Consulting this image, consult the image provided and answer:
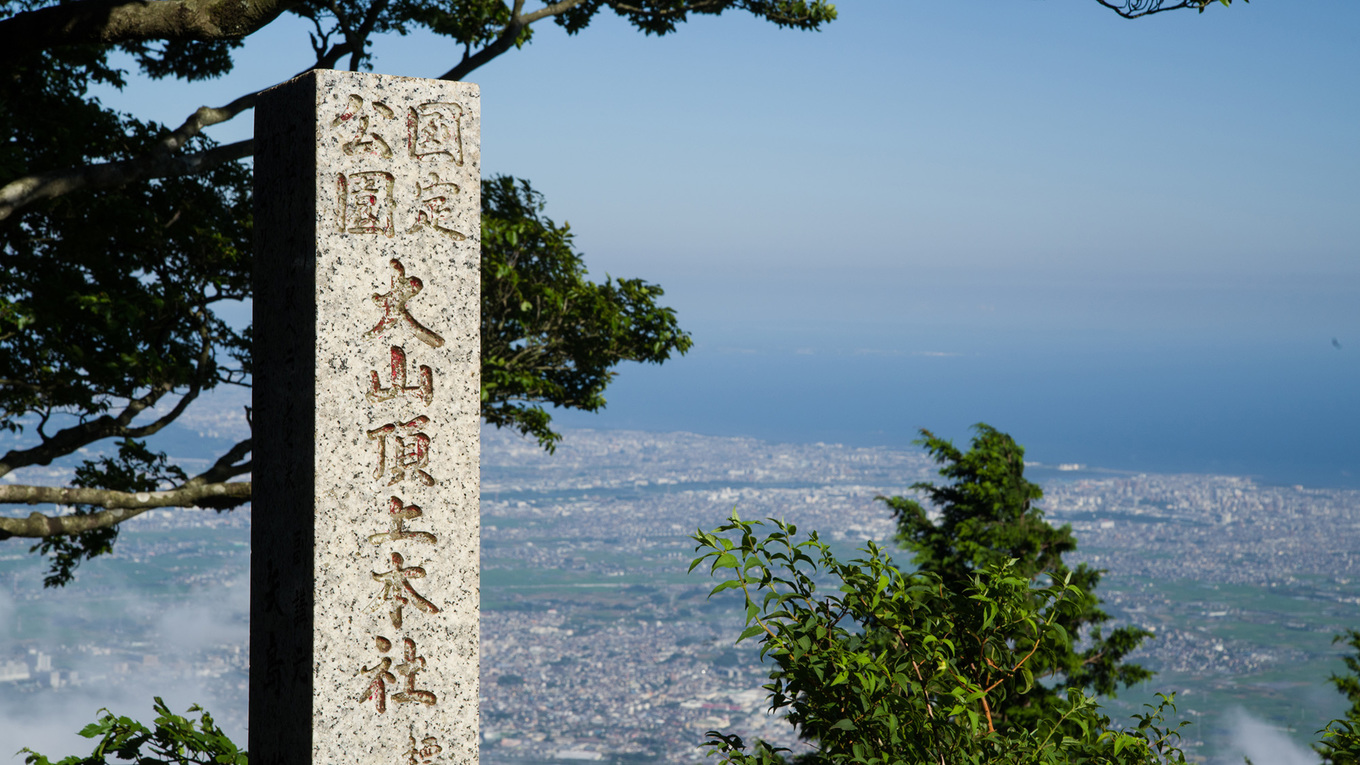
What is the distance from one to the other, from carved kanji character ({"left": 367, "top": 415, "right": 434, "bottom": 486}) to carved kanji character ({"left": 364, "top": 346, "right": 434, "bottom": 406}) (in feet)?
0.31

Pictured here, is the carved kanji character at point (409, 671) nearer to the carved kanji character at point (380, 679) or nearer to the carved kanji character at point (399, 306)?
the carved kanji character at point (380, 679)

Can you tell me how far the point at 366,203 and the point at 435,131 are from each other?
0.41 m

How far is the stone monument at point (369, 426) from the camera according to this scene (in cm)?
368

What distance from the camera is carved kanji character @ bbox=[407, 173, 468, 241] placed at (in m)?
3.84

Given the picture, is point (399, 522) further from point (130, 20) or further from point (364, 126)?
point (130, 20)

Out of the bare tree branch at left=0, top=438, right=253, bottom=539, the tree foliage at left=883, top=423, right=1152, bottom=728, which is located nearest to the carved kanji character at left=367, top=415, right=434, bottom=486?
the bare tree branch at left=0, top=438, right=253, bottom=539

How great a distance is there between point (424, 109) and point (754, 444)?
19434 cm

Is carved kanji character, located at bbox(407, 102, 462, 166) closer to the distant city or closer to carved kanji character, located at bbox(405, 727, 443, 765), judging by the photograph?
carved kanji character, located at bbox(405, 727, 443, 765)

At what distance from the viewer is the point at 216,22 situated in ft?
19.6

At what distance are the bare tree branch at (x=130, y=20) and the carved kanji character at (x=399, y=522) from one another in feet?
12.5

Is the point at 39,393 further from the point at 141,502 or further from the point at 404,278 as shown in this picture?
the point at 404,278

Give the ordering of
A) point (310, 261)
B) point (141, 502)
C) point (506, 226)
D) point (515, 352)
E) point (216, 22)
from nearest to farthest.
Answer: point (310, 261) < point (216, 22) < point (141, 502) < point (506, 226) < point (515, 352)

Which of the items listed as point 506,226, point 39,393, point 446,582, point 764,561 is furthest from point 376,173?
point 39,393

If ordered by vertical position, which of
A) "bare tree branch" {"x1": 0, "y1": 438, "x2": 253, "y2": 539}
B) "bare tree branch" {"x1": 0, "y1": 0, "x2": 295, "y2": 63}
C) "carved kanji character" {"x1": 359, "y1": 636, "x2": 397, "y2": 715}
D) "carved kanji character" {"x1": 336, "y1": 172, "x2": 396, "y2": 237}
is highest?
"bare tree branch" {"x1": 0, "y1": 0, "x2": 295, "y2": 63}
